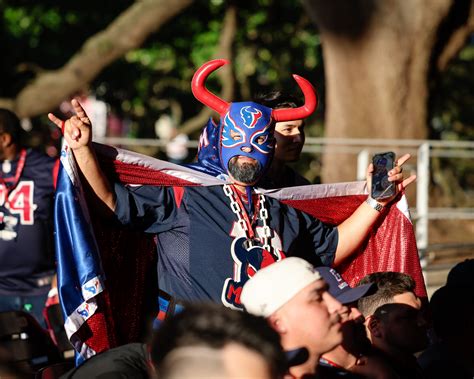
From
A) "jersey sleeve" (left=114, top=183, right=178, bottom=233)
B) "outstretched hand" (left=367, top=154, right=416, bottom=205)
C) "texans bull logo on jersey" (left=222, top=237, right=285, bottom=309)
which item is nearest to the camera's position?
"texans bull logo on jersey" (left=222, top=237, right=285, bottom=309)

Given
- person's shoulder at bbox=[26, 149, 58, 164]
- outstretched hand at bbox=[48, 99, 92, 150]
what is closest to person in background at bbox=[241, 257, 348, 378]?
outstretched hand at bbox=[48, 99, 92, 150]

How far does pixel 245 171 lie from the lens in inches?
161

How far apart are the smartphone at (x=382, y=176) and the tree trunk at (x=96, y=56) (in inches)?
324

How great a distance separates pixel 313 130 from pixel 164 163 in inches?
624

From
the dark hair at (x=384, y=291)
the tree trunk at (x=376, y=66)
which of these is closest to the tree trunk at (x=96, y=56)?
the tree trunk at (x=376, y=66)

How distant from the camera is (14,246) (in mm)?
5441

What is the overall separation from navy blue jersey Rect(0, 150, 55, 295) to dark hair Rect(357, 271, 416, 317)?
7.51 feet

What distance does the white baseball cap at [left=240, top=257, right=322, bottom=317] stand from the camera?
2830mm

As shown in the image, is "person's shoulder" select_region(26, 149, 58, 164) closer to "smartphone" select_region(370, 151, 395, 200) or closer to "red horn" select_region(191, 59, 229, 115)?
"red horn" select_region(191, 59, 229, 115)

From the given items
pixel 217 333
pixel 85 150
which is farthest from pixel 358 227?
pixel 217 333

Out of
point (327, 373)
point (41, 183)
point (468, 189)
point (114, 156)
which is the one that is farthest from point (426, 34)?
point (468, 189)

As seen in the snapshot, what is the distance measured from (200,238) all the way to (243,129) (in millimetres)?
505

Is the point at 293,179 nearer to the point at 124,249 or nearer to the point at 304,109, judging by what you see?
the point at 304,109

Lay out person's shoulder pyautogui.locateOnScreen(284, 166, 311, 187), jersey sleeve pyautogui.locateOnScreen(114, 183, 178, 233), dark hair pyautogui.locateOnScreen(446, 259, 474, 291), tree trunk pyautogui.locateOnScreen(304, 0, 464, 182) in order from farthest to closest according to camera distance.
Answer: tree trunk pyautogui.locateOnScreen(304, 0, 464, 182)
person's shoulder pyautogui.locateOnScreen(284, 166, 311, 187)
dark hair pyautogui.locateOnScreen(446, 259, 474, 291)
jersey sleeve pyautogui.locateOnScreen(114, 183, 178, 233)
